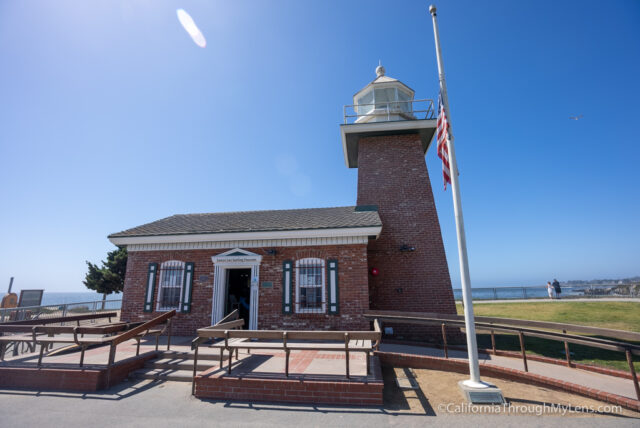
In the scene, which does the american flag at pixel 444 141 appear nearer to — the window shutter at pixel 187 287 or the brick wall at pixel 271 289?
the brick wall at pixel 271 289

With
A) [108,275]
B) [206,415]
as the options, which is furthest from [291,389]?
[108,275]

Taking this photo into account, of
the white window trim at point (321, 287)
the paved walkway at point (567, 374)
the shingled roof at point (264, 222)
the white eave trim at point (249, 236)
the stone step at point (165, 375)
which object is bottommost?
the stone step at point (165, 375)

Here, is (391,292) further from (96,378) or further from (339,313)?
(96,378)

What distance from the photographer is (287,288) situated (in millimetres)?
9914

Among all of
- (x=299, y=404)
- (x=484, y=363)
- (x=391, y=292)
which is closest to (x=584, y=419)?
(x=484, y=363)

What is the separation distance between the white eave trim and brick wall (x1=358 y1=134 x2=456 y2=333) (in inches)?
73.5

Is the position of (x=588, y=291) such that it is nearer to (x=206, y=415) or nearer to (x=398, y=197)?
(x=398, y=197)

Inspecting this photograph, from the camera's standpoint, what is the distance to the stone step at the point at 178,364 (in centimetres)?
672

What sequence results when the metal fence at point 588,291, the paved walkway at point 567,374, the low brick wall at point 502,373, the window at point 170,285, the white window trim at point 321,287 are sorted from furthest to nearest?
the metal fence at point 588,291 < the window at point 170,285 < the white window trim at point 321,287 < the paved walkway at point 567,374 < the low brick wall at point 502,373

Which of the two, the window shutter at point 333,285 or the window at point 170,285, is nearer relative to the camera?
the window shutter at point 333,285

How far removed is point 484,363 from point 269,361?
196 inches

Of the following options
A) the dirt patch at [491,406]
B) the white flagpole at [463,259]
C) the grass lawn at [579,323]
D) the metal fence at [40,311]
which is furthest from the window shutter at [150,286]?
the grass lawn at [579,323]

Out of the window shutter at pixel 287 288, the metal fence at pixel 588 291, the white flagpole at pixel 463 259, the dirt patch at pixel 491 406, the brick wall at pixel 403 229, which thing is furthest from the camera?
the metal fence at pixel 588 291

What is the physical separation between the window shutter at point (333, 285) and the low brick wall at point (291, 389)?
3831mm
